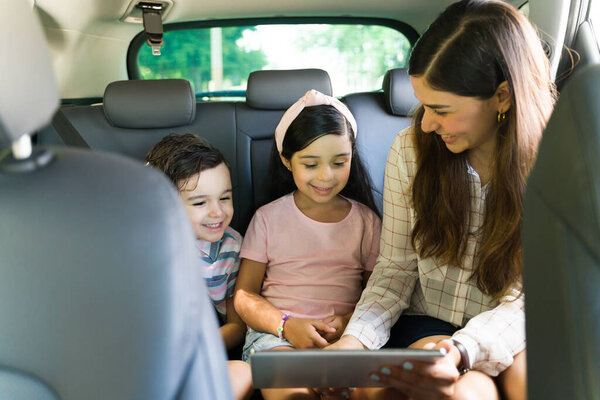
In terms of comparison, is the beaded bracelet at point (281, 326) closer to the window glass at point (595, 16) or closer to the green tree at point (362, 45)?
the window glass at point (595, 16)

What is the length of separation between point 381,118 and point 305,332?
0.92 meters

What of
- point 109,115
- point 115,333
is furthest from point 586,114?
point 109,115

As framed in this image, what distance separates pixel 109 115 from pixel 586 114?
1555mm

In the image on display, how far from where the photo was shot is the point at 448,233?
1.20 meters

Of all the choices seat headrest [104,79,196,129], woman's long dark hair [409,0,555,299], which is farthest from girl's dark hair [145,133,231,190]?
woman's long dark hair [409,0,555,299]

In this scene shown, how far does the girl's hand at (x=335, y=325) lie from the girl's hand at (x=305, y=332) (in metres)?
0.02

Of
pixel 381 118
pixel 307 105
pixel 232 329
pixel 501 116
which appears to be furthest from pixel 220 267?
pixel 501 116

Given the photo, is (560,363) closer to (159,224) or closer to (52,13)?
(159,224)

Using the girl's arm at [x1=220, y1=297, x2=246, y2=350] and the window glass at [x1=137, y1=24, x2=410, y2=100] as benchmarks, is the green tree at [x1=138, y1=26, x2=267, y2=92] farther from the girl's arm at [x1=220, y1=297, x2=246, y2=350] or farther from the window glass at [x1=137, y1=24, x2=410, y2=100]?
the girl's arm at [x1=220, y1=297, x2=246, y2=350]

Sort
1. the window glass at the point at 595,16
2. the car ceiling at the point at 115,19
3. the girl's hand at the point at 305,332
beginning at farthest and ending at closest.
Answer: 1. the car ceiling at the point at 115,19
2. the window glass at the point at 595,16
3. the girl's hand at the point at 305,332

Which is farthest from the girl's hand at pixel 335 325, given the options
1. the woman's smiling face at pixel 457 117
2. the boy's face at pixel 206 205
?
the woman's smiling face at pixel 457 117

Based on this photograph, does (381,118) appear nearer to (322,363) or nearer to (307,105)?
(307,105)

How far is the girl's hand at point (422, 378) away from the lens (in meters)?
0.86

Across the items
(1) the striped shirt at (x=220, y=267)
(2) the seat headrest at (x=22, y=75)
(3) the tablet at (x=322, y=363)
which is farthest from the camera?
(1) the striped shirt at (x=220, y=267)
